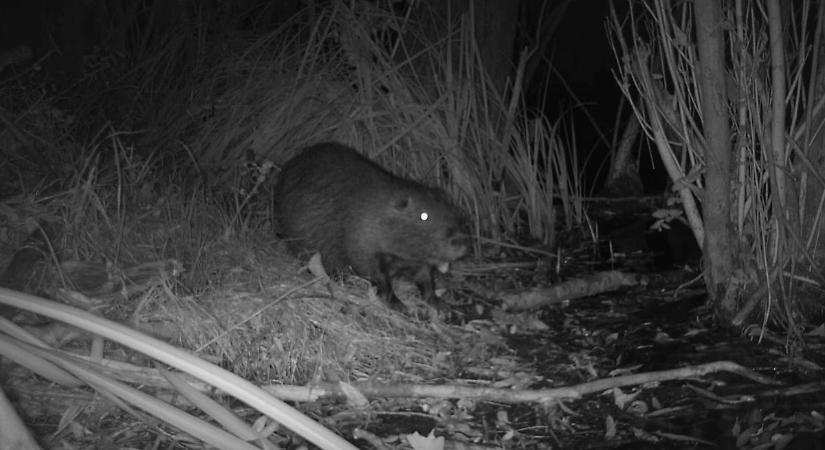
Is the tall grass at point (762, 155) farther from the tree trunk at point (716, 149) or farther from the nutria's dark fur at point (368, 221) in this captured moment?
the nutria's dark fur at point (368, 221)

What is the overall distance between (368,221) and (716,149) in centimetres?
167

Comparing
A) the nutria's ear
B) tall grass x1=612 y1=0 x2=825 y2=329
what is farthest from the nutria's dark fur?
tall grass x1=612 y1=0 x2=825 y2=329

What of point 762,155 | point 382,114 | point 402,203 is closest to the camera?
point 762,155

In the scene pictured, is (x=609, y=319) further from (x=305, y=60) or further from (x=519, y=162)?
(x=305, y=60)

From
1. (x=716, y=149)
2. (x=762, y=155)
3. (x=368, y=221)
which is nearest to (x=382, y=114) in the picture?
(x=368, y=221)

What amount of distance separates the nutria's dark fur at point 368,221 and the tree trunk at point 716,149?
1157 mm

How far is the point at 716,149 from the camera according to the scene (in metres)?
4.14

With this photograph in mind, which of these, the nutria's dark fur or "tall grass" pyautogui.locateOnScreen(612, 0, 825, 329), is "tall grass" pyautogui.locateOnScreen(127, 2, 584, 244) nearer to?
the nutria's dark fur

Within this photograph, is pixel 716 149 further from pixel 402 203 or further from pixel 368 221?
pixel 368 221

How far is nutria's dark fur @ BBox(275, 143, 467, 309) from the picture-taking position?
4.56 metres

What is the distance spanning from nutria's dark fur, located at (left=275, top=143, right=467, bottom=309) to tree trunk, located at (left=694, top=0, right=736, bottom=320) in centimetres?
116

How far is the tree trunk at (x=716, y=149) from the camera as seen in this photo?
406 centimetres

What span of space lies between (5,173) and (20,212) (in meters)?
0.63

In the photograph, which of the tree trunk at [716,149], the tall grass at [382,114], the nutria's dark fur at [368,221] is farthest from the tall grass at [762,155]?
the tall grass at [382,114]
